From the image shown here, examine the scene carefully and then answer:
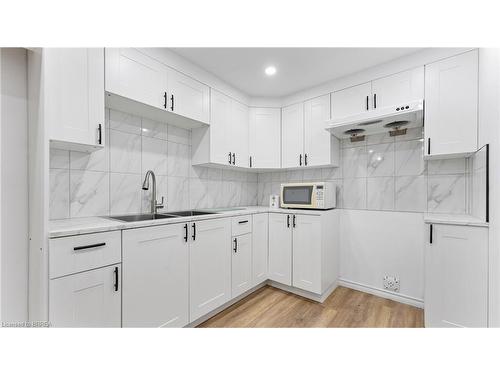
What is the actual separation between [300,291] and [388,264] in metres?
1.00

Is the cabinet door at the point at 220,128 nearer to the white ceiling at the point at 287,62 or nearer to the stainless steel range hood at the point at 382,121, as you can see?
the white ceiling at the point at 287,62

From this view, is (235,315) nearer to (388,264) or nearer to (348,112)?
(388,264)

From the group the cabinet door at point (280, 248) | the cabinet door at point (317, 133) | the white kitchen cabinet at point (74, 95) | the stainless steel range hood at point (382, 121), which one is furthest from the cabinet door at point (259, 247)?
the white kitchen cabinet at point (74, 95)

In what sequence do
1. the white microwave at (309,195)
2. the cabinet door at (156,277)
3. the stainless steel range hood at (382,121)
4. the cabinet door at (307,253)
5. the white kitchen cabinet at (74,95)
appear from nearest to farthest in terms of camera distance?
the white kitchen cabinet at (74,95)
the cabinet door at (156,277)
the stainless steel range hood at (382,121)
the cabinet door at (307,253)
the white microwave at (309,195)

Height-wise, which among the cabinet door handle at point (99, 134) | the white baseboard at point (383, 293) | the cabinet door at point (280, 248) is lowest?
the white baseboard at point (383, 293)

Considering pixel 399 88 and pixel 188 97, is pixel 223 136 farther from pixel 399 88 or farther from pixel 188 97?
pixel 399 88

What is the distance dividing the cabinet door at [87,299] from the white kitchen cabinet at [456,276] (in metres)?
2.21

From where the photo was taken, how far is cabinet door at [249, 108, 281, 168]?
112 inches

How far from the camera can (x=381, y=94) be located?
215 centimetres

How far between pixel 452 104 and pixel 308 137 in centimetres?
129

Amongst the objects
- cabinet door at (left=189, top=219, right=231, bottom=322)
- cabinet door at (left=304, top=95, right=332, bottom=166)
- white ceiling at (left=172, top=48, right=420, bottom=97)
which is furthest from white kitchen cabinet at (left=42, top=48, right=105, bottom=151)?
cabinet door at (left=304, top=95, right=332, bottom=166)

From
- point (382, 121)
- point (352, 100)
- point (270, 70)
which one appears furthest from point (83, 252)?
point (352, 100)

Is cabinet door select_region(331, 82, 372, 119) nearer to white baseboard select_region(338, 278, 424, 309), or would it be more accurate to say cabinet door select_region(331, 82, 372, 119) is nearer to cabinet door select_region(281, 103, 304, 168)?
cabinet door select_region(281, 103, 304, 168)

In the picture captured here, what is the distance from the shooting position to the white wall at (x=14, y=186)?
46.3 inches
